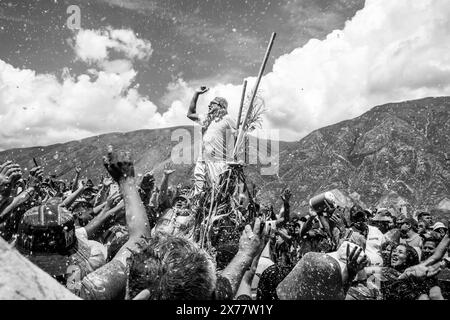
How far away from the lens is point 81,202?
746 centimetres

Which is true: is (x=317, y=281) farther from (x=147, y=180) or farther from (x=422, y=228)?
(x=422, y=228)

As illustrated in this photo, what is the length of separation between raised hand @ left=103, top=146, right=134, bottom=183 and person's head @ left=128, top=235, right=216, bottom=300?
53cm

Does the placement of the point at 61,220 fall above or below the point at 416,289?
above

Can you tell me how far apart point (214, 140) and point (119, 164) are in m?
3.23

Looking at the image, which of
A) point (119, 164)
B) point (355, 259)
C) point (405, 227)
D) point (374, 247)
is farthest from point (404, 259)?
point (405, 227)

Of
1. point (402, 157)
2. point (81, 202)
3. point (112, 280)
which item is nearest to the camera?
point (112, 280)

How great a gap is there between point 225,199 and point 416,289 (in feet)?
6.38

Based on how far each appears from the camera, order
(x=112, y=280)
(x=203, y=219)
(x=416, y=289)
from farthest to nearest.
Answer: (x=203, y=219) → (x=416, y=289) → (x=112, y=280)

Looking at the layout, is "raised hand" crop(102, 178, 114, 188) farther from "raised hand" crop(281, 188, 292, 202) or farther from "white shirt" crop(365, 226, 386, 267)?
"white shirt" crop(365, 226, 386, 267)

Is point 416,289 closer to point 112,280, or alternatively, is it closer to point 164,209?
point 112,280

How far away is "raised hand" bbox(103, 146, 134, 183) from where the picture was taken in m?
1.93

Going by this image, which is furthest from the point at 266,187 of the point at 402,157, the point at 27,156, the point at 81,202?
the point at 27,156

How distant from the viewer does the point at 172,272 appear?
149cm
